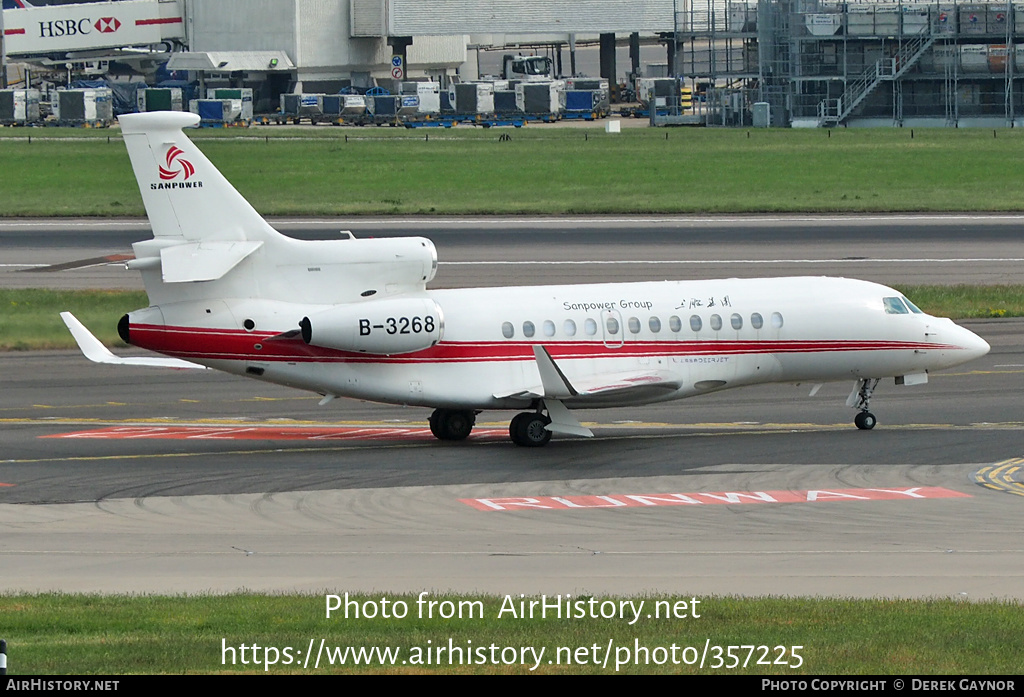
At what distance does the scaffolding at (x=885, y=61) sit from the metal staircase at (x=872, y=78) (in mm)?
83

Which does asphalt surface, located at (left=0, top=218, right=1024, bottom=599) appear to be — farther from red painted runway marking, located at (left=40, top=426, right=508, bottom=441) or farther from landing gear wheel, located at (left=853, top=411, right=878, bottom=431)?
landing gear wheel, located at (left=853, top=411, right=878, bottom=431)

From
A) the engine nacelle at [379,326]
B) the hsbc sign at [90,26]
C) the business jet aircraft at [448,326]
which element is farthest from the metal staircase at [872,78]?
the engine nacelle at [379,326]

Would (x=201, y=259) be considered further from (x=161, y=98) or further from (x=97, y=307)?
(x=161, y=98)

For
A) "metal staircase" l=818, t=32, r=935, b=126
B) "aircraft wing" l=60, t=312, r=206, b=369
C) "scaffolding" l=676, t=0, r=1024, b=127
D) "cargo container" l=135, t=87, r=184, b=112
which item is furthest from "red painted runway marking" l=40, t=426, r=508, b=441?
"cargo container" l=135, t=87, r=184, b=112

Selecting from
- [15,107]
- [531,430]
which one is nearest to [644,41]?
[15,107]

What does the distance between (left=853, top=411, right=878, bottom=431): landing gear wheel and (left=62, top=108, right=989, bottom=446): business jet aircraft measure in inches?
6.7

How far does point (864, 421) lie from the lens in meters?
32.5

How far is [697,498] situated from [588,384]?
5.64 m

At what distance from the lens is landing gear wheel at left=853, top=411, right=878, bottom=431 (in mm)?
32469

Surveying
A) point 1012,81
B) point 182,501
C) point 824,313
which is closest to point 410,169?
point 1012,81

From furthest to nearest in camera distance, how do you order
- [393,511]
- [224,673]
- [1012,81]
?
[1012,81]
[393,511]
[224,673]
